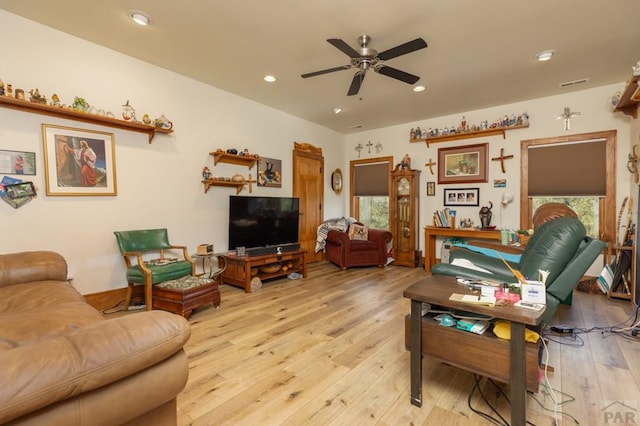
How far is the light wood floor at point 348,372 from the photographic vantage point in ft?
5.25

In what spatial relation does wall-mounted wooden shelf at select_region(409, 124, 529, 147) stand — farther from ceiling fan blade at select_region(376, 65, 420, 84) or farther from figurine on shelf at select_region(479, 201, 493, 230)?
ceiling fan blade at select_region(376, 65, 420, 84)

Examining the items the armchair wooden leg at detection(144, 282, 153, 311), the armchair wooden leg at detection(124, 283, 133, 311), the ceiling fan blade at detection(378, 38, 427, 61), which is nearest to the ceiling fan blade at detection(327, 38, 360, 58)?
the ceiling fan blade at detection(378, 38, 427, 61)

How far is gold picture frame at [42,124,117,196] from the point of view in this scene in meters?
2.80

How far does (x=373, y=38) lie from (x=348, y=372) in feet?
9.46

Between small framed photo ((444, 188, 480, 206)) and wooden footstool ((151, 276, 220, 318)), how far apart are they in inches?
161

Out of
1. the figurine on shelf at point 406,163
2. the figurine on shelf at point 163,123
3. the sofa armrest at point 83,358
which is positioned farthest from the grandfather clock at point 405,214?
the sofa armrest at point 83,358

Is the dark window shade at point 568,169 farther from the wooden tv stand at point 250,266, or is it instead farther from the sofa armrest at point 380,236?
the wooden tv stand at point 250,266

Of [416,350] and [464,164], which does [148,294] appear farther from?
[464,164]

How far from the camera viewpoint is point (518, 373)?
1354 mm

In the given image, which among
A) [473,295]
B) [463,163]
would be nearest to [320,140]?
[463,163]

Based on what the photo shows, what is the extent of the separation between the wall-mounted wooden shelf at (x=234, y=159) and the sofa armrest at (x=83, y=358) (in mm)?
3367

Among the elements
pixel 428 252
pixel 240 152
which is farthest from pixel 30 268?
pixel 428 252

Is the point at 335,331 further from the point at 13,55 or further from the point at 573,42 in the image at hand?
the point at 13,55

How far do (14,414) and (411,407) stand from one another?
1.68 metres
